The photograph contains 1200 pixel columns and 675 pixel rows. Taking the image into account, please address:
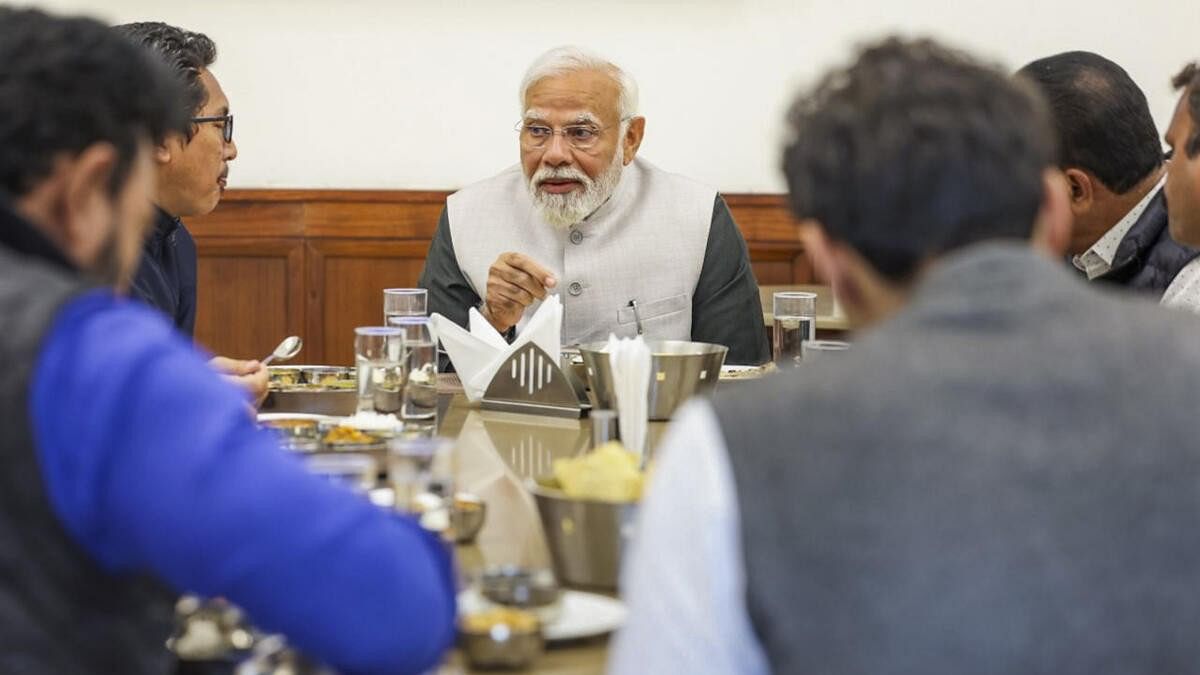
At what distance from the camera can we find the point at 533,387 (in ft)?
8.89

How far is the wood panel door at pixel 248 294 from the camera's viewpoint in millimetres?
4868

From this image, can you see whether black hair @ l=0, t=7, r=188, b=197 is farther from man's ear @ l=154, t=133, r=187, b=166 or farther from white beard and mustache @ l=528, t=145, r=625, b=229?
white beard and mustache @ l=528, t=145, r=625, b=229

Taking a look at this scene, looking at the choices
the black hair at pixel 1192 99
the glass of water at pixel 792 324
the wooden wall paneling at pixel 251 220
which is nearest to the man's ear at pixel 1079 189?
the black hair at pixel 1192 99

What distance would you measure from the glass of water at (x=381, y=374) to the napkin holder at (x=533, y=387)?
218 millimetres

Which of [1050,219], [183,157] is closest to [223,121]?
[183,157]

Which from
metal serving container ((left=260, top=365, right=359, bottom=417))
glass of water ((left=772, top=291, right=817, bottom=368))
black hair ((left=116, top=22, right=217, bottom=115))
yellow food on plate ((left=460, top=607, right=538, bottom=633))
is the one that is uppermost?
black hair ((left=116, top=22, right=217, bottom=115))

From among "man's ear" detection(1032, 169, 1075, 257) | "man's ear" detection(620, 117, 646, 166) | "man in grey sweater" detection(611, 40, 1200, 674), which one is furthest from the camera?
"man's ear" detection(620, 117, 646, 166)

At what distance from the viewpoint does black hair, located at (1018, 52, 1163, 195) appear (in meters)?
2.92

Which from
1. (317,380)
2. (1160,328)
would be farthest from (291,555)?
(317,380)

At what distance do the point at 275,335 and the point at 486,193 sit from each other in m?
1.46

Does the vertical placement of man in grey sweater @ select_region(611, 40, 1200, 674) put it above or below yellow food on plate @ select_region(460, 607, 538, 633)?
above

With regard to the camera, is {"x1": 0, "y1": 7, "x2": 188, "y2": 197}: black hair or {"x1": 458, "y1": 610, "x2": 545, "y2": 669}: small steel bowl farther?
{"x1": 458, "y1": 610, "x2": 545, "y2": 669}: small steel bowl

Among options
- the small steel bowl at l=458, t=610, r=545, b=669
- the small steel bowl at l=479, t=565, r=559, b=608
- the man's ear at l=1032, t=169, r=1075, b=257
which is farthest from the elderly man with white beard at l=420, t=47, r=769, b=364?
the man's ear at l=1032, t=169, r=1075, b=257

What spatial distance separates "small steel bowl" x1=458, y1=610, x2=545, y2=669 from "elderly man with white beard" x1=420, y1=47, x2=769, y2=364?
2186 millimetres
